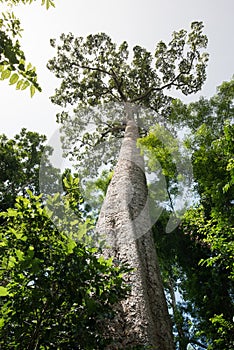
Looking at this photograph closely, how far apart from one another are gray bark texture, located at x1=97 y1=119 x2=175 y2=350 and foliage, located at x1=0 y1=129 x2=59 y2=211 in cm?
616

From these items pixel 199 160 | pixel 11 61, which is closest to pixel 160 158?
pixel 199 160

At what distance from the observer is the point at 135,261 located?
3.45 metres

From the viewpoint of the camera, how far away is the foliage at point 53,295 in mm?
1890

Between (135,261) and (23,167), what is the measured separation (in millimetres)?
9292

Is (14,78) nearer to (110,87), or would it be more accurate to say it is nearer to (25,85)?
(25,85)

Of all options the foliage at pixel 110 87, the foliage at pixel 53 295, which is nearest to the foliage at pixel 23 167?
the foliage at pixel 110 87

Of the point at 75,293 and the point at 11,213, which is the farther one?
the point at 11,213

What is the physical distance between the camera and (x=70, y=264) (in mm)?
2023

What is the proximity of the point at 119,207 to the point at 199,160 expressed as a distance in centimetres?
222

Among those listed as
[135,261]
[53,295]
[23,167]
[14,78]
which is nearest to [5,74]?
[14,78]

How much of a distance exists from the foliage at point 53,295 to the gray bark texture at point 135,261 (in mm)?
339

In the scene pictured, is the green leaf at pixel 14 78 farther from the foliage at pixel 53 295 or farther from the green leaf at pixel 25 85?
the foliage at pixel 53 295

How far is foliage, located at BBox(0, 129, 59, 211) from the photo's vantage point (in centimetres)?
1083

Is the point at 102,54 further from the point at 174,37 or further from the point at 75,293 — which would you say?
the point at 75,293
